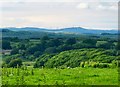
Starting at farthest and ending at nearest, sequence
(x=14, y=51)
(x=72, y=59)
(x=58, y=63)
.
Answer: (x=14, y=51)
(x=72, y=59)
(x=58, y=63)

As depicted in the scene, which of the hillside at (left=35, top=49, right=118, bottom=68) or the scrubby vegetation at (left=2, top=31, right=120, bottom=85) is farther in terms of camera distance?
the hillside at (left=35, top=49, right=118, bottom=68)

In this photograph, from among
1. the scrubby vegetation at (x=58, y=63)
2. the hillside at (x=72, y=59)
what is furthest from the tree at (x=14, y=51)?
the hillside at (x=72, y=59)

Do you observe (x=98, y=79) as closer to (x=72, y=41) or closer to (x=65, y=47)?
(x=65, y=47)

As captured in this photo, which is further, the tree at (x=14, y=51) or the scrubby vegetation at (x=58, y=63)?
the tree at (x=14, y=51)

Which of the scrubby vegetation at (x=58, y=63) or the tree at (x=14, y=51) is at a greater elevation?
the scrubby vegetation at (x=58, y=63)

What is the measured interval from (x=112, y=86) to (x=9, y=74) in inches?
327

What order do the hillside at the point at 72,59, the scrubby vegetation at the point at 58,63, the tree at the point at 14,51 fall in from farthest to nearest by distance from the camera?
the tree at the point at 14,51 → the hillside at the point at 72,59 → the scrubby vegetation at the point at 58,63

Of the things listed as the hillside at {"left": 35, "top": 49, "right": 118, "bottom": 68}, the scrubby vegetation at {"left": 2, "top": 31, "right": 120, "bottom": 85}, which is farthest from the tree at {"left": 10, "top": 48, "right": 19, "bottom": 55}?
the hillside at {"left": 35, "top": 49, "right": 118, "bottom": 68}

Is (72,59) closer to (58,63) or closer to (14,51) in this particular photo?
(58,63)

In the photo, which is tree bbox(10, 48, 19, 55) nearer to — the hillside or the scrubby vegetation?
the scrubby vegetation

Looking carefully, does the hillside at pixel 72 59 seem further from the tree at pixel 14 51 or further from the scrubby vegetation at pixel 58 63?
the tree at pixel 14 51

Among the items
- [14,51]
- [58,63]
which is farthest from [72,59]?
[14,51]

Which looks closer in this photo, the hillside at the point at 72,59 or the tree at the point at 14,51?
the hillside at the point at 72,59

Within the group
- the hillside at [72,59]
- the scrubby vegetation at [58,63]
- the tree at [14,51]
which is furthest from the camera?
the tree at [14,51]
